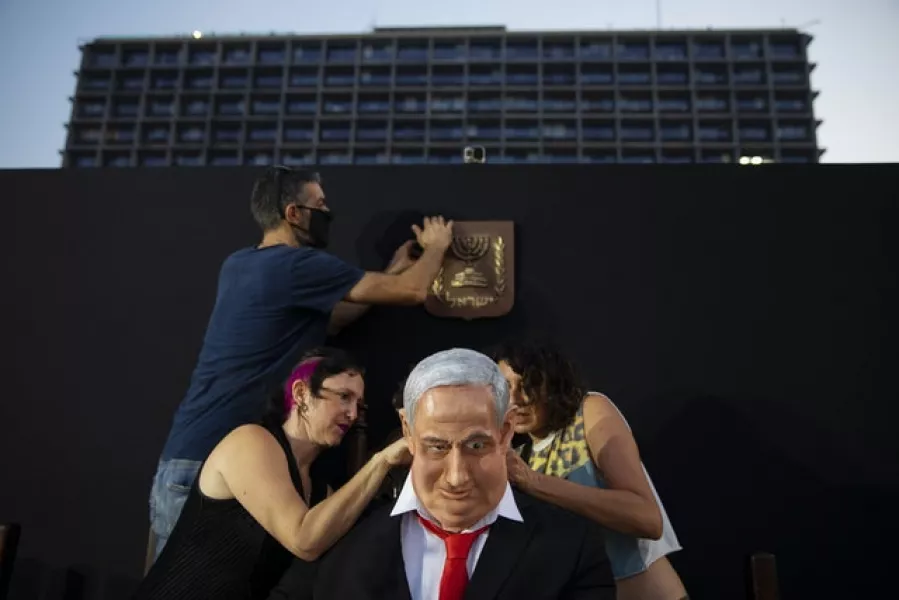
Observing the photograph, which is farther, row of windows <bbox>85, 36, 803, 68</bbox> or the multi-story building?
row of windows <bbox>85, 36, 803, 68</bbox>

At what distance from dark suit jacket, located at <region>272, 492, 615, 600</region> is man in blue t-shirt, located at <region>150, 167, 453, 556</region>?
79 centimetres

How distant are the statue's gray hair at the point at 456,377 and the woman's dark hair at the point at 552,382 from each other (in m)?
0.53

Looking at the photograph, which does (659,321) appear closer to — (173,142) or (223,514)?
(223,514)

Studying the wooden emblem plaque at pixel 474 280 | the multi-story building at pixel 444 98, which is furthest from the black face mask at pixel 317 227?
the multi-story building at pixel 444 98

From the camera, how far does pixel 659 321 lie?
2457mm

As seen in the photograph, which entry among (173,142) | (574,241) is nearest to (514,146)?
(173,142)

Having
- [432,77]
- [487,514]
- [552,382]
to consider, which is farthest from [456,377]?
[432,77]

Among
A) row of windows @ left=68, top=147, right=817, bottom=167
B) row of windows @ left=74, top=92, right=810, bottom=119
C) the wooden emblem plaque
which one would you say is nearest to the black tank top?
the wooden emblem plaque

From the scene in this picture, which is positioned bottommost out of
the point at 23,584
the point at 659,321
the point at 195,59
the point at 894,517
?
the point at 23,584

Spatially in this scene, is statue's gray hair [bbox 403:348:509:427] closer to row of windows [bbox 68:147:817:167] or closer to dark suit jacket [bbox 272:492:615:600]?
dark suit jacket [bbox 272:492:615:600]

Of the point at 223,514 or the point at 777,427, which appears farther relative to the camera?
the point at 777,427

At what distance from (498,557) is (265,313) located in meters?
1.13

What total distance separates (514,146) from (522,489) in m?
36.3

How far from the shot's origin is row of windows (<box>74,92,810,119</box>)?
36750mm
